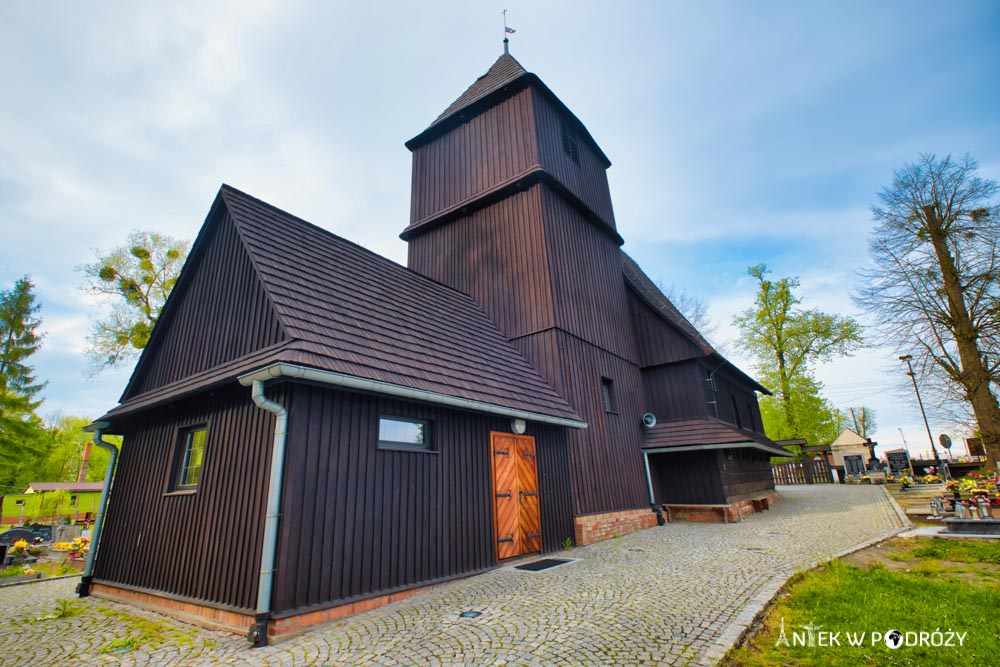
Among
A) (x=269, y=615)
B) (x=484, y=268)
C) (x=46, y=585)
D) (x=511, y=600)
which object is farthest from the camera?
(x=484, y=268)

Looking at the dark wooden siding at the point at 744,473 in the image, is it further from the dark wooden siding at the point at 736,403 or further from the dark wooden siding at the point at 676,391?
the dark wooden siding at the point at 676,391

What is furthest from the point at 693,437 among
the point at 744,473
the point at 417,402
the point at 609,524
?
Answer: the point at 417,402

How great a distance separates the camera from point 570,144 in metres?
14.5

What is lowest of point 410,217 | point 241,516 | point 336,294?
point 241,516

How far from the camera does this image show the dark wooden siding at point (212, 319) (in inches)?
273

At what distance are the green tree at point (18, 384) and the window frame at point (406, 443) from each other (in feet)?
94.3

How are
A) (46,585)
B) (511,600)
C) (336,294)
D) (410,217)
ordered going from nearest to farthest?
1. (511,600)
2. (336,294)
3. (46,585)
4. (410,217)

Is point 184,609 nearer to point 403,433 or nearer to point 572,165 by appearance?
point 403,433

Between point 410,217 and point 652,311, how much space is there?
8694mm

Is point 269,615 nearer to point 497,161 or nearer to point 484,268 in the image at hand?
point 484,268

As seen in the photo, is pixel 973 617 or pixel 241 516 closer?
pixel 973 617

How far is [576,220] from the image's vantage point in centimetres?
1359

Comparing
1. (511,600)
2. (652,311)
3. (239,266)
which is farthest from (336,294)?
(652,311)

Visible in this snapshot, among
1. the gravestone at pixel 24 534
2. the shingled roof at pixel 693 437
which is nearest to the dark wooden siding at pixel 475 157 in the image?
the shingled roof at pixel 693 437
